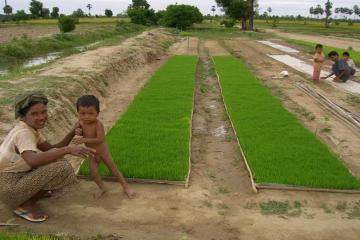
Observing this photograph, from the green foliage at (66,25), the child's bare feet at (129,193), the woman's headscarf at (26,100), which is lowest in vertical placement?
the child's bare feet at (129,193)

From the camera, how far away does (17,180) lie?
12.1 ft

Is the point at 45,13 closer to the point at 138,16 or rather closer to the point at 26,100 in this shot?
the point at 138,16

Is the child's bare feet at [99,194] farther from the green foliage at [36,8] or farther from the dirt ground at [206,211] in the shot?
the green foliage at [36,8]

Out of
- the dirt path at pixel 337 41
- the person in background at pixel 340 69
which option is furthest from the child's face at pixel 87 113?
the dirt path at pixel 337 41

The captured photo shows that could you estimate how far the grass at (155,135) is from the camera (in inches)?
200

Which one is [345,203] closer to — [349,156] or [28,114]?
[349,156]

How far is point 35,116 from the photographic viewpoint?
3.69 metres

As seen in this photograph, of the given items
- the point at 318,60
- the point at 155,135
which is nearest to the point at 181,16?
the point at 318,60

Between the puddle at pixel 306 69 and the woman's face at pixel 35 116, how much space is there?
954 cm

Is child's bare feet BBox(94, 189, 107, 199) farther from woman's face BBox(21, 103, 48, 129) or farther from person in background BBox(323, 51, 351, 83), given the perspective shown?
person in background BBox(323, 51, 351, 83)

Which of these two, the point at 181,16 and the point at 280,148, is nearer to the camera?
the point at 280,148

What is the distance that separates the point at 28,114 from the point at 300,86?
9117 millimetres

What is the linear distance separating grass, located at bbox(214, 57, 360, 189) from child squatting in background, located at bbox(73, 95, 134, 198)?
6.28 ft

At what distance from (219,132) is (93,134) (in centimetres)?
345
